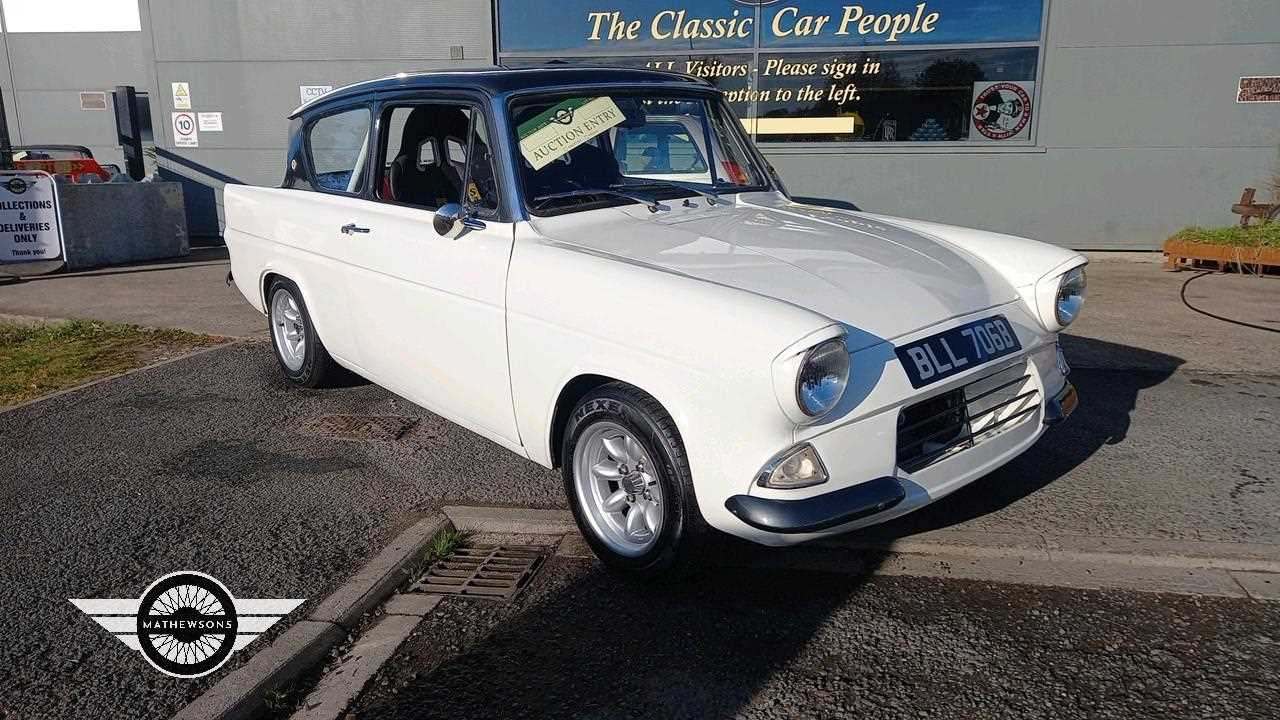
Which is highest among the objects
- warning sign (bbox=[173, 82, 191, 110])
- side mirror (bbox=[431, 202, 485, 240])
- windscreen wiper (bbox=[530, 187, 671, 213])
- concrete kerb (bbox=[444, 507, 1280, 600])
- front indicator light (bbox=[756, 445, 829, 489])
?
warning sign (bbox=[173, 82, 191, 110])

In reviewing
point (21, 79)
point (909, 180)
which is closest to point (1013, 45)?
point (909, 180)

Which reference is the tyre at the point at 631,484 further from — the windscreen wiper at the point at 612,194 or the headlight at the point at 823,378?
the windscreen wiper at the point at 612,194

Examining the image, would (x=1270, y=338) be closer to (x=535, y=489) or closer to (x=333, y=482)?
(x=535, y=489)

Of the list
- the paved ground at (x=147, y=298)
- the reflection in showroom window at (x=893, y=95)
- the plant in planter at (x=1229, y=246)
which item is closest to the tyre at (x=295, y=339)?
the paved ground at (x=147, y=298)

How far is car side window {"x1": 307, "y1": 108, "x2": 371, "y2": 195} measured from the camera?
4.59 metres

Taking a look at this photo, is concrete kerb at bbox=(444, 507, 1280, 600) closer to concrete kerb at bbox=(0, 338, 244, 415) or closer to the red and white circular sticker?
concrete kerb at bbox=(0, 338, 244, 415)

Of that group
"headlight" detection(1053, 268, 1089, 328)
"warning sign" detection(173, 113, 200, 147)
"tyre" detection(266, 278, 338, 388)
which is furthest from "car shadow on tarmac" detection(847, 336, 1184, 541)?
"warning sign" detection(173, 113, 200, 147)

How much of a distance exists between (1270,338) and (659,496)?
572 centimetres

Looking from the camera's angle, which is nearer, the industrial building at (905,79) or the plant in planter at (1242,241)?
the plant in planter at (1242,241)

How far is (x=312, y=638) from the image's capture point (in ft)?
9.39

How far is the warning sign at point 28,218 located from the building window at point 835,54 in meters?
5.36

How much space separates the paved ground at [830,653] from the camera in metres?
2.56

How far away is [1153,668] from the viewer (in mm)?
2691

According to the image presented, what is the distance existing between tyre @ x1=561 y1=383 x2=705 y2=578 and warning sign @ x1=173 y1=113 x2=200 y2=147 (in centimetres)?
1126
